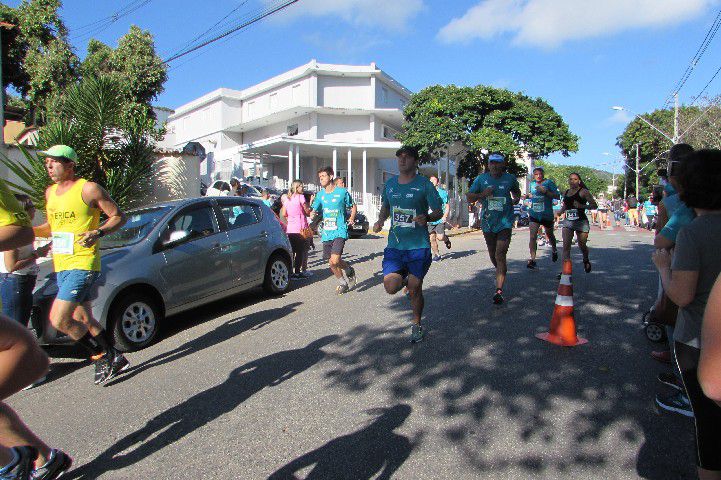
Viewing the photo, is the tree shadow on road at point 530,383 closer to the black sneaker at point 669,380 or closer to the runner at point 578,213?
the black sneaker at point 669,380

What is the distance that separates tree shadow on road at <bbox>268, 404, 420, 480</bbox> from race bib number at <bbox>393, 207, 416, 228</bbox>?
2.14 metres

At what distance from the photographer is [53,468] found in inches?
109

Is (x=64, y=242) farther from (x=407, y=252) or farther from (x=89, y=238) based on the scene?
(x=407, y=252)

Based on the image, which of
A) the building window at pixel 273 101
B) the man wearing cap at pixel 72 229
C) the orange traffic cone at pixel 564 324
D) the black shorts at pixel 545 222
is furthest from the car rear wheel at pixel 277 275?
the building window at pixel 273 101

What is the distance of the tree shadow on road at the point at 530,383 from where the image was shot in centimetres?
291

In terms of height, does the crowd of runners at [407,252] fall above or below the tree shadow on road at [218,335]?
above

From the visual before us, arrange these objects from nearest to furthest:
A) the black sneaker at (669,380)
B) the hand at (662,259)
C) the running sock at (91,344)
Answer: the hand at (662,259), the black sneaker at (669,380), the running sock at (91,344)

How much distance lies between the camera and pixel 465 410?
3.49m

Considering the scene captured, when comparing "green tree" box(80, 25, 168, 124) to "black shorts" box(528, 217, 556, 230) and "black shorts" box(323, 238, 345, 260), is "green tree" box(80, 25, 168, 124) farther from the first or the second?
"black shorts" box(528, 217, 556, 230)

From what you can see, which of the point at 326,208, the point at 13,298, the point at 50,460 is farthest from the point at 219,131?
the point at 50,460

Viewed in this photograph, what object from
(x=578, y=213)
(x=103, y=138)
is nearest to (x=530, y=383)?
(x=578, y=213)

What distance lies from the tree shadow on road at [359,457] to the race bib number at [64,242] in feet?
8.41

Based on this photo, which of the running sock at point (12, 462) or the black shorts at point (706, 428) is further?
the running sock at point (12, 462)

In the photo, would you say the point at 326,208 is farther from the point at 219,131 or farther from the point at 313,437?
the point at 219,131
